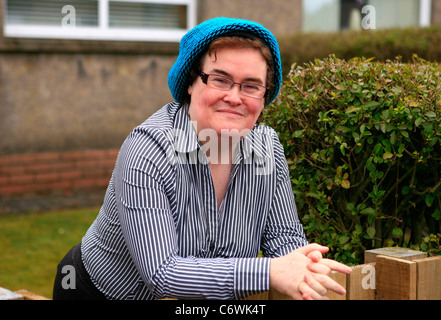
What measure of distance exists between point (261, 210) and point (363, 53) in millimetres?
4404

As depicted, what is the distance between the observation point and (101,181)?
8.39 metres

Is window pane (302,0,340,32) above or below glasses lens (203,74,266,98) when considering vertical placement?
above

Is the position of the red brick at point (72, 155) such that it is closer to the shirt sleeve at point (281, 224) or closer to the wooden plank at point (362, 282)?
the shirt sleeve at point (281, 224)

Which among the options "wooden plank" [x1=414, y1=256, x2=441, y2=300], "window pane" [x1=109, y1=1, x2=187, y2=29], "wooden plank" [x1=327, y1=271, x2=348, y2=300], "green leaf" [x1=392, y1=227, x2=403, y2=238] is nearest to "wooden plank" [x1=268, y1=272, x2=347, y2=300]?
"wooden plank" [x1=327, y1=271, x2=348, y2=300]

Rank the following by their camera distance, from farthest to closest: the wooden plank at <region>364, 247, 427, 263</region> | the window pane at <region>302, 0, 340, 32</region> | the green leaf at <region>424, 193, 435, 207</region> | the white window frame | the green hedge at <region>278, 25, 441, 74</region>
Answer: the window pane at <region>302, 0, 340, 32</region> → the white window frame → the green hedge at <region>278, 25, 441, 74</region> → the green leaf at <region>424, 193, 435, 207</region> → the wooden plank at <region>364, 247, 427, 263</region>

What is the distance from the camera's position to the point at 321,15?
1041 centimetres

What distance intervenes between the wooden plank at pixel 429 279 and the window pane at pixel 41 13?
22.6 ft

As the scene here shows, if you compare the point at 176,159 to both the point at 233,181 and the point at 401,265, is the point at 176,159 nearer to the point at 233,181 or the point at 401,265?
the point at 233,181

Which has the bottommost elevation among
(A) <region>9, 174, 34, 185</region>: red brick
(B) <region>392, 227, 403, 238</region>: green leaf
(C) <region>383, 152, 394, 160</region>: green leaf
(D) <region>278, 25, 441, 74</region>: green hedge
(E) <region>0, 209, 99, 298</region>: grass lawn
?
(E) <region>0, 209, 99, 298</region>: grass lawn

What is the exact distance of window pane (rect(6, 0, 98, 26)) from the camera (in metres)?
8.13

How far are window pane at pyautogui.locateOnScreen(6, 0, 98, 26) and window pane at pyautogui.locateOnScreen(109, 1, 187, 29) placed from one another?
421 mm

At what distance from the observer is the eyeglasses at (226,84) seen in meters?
2.35

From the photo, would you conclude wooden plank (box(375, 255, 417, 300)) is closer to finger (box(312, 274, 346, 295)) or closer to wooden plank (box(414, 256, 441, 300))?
wooden plank (box(414, 256, 441, 300))

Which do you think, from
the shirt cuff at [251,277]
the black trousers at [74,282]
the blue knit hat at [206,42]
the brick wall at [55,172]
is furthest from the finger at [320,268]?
the brick wall at [55,172]
